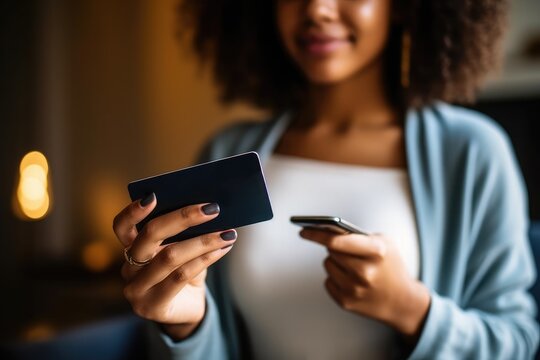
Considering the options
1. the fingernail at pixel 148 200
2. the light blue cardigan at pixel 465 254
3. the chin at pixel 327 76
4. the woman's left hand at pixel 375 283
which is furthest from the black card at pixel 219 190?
the chin at pixel 327 76

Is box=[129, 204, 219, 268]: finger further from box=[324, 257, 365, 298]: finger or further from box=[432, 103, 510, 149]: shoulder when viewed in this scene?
box=[432, 103, 510, 149]: shoulder

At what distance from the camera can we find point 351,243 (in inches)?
23.7

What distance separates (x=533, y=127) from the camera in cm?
142

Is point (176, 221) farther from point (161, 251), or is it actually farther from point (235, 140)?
point (235, 140)

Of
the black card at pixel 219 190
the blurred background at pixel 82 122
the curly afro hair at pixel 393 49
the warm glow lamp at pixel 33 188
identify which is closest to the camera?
the black card at pixel 219 190

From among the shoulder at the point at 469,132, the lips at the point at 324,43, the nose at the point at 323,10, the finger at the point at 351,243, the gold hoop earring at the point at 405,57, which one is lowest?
the finger at the point at 351,243

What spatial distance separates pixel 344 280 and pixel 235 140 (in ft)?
1.31

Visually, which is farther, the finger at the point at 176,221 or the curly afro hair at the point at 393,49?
the curly afro hair at the point at 393,49

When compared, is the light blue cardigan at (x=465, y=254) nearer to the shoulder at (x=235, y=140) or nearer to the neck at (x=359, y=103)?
the neck at (x=359, y=103)

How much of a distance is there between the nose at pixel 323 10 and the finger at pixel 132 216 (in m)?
0.40

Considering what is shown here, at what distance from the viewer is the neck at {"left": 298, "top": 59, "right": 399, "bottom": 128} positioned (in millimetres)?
907

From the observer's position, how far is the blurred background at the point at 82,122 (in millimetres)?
2186

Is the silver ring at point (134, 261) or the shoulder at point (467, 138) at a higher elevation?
the silver ring at point (134, 261)

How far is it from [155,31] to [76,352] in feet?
6.00
